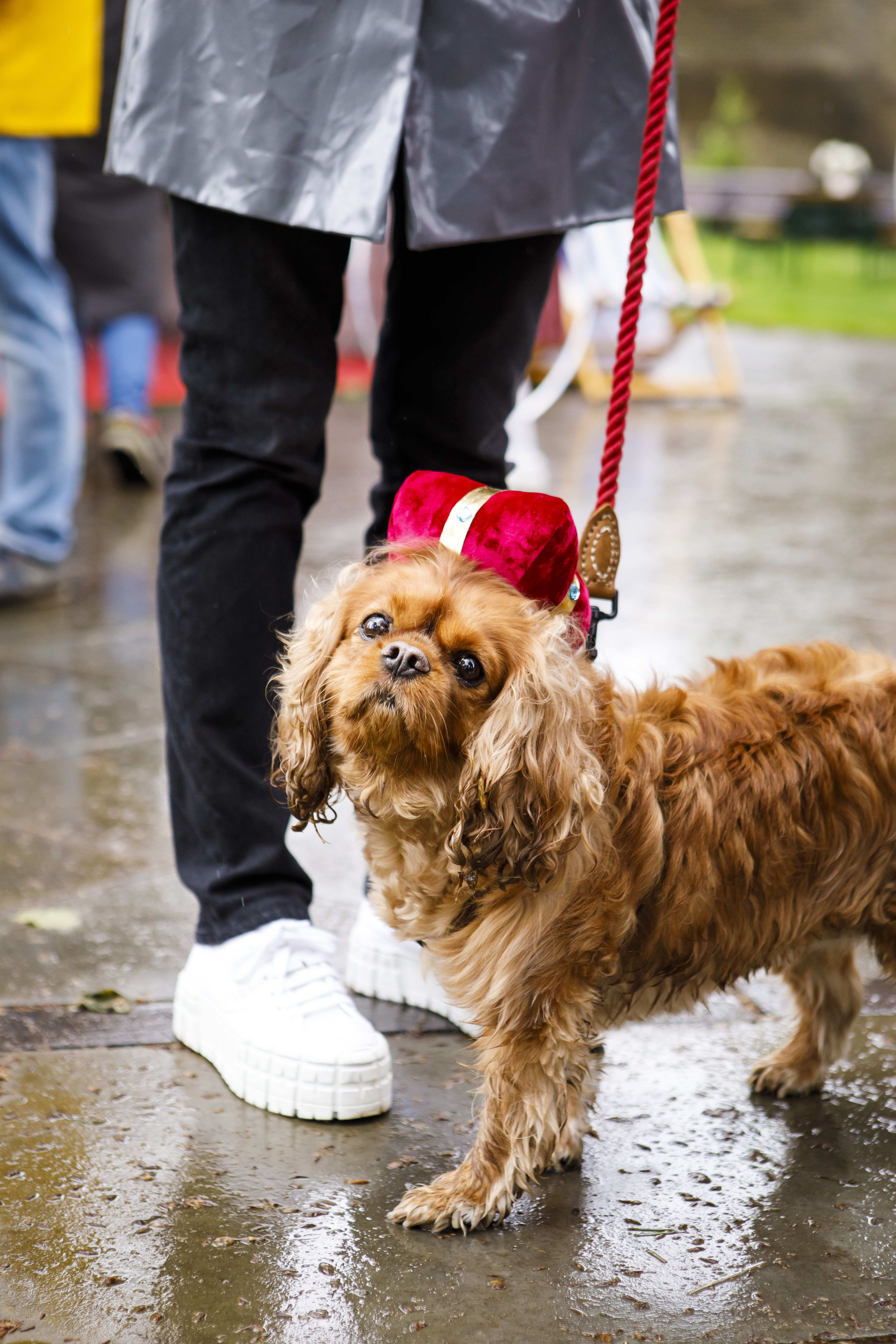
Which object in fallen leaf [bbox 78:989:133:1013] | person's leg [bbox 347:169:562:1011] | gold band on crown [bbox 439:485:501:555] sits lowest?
fallen leaf [bbox 78:989:133:1013]

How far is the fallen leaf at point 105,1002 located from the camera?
2559 mm

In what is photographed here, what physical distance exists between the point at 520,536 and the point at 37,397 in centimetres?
349

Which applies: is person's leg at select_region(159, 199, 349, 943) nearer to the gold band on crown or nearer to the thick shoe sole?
the thick shoe sole

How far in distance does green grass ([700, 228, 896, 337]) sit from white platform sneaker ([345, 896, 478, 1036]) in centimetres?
1290

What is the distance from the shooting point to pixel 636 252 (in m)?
2.26

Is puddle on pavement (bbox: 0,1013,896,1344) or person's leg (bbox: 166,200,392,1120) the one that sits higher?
person's leg (bbox: 166,200,392,1120)

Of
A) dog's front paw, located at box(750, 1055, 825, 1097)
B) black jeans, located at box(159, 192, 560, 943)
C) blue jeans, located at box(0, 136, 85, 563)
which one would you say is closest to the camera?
black jeans, located at box(159, 192, 560, 943)

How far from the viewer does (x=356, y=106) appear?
2.20m

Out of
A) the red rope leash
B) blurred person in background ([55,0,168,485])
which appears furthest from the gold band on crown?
blurred person in background ([55,0,168,485])

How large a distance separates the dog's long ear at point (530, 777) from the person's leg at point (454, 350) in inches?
28.6

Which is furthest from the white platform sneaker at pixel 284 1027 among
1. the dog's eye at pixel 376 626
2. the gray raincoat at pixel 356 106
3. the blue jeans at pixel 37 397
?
the blue jeans at pixel 37 397

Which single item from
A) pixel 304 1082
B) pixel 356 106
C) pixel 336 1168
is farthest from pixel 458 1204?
pixel 356 106

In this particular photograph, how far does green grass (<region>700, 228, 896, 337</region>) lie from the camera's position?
1560 centimetres

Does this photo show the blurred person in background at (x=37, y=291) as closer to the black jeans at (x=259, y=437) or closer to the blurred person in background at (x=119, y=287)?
the blurred person in background at (x=119, y=287)
